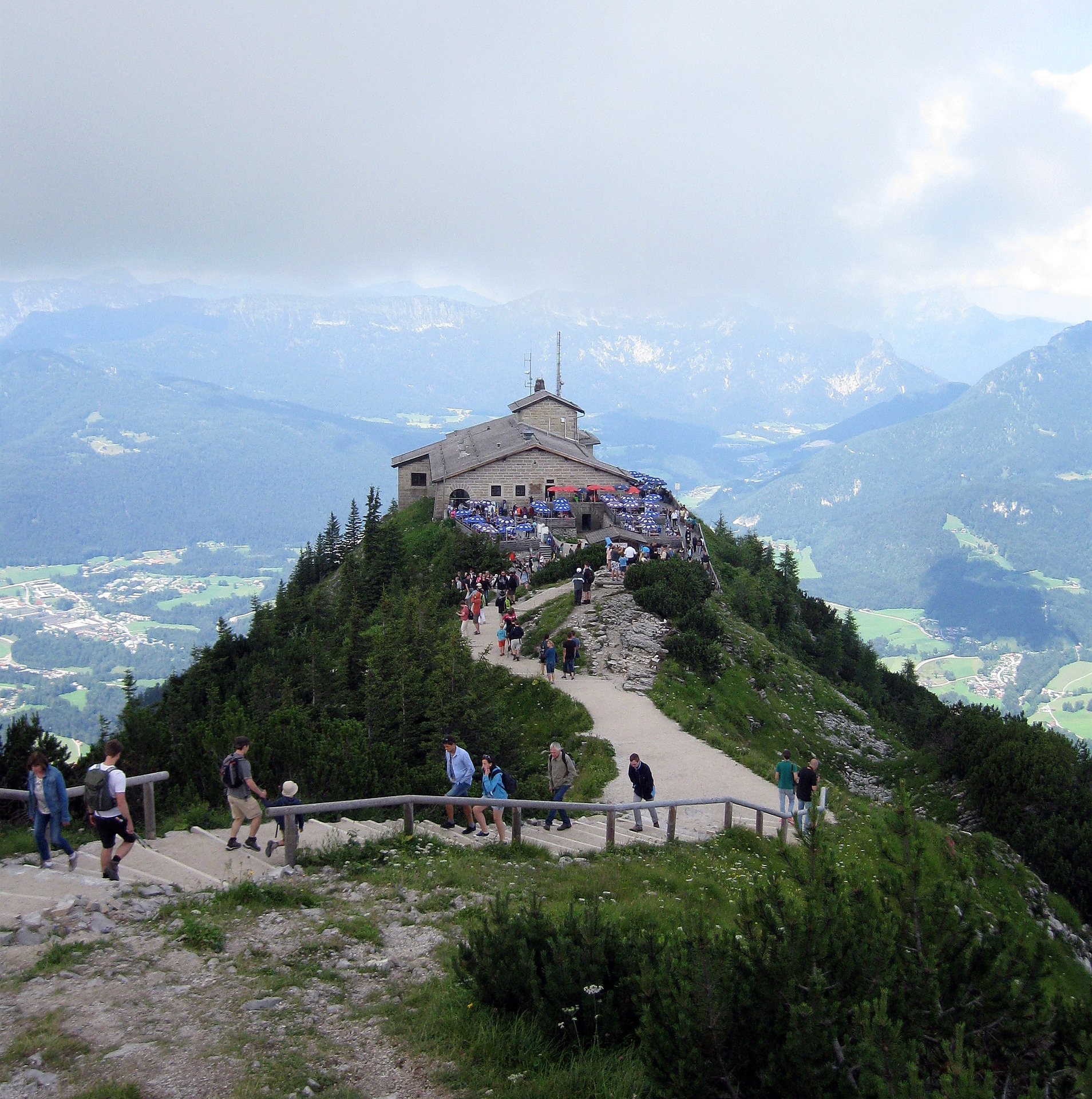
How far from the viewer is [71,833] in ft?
39.1

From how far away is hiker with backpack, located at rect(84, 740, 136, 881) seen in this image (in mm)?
9859

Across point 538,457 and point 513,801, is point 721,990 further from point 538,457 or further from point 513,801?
point 538,457

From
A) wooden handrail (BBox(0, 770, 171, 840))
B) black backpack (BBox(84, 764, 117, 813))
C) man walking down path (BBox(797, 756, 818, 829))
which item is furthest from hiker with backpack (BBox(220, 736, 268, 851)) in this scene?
man walking down path (BBox(797, 756, 818, 829))

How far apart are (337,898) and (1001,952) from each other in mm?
6816

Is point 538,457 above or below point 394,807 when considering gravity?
above

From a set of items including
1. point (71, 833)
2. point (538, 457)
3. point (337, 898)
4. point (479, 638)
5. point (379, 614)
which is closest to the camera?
point (337, 898)

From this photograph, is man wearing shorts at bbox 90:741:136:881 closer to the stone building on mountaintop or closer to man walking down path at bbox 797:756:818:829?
man walking down path at bbox 797:756:818:829

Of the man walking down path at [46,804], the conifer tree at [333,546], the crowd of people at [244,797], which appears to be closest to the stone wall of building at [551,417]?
the conifer tree at [333,546]

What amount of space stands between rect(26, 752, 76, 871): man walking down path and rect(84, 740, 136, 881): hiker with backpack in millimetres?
375

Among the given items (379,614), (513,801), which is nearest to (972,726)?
(513,801)

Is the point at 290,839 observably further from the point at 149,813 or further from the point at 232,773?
the point at 149,813

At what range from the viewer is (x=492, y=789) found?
46.2 ft

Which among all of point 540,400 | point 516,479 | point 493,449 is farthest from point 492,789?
point 540,400

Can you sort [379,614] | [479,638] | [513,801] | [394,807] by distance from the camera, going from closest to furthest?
[513,801] < [394,807] < [479,638] < [379,614]
